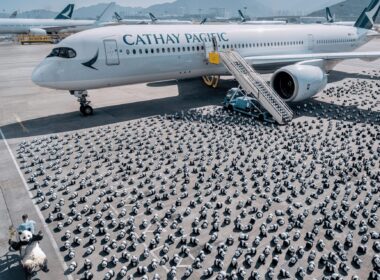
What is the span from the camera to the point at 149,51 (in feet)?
86.1

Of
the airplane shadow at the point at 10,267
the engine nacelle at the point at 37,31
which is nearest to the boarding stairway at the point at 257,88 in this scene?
the airplane shadow at the point at 10,267

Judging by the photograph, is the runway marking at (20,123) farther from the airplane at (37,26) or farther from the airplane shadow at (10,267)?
the airplane at (37,26)

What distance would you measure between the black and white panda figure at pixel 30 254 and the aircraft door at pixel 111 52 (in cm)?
1673

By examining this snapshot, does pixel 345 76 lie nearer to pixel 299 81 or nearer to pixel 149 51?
pixel 299 81

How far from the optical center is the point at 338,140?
20656 millimetres

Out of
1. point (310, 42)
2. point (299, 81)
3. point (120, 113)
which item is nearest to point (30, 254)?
point (120, 113)

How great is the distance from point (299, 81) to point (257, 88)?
3.23 metres

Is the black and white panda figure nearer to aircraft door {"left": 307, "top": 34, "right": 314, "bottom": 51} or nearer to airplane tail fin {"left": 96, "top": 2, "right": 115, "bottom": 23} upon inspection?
aircraft door {"left": 307, "top": 34, "right": 314, "bottom": 51}

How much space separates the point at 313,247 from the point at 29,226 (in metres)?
9.10

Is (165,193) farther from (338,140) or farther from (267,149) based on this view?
(338,140)

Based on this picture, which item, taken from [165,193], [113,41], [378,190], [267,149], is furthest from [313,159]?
[113,41]

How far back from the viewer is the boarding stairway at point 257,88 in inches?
949

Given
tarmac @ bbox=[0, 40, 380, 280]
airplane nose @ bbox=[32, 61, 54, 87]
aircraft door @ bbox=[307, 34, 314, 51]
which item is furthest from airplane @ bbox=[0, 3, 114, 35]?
airplane nose @ bbox=[32, 61, 54, 87]

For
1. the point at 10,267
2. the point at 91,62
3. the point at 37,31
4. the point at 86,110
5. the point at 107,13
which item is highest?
the point at 107,13
